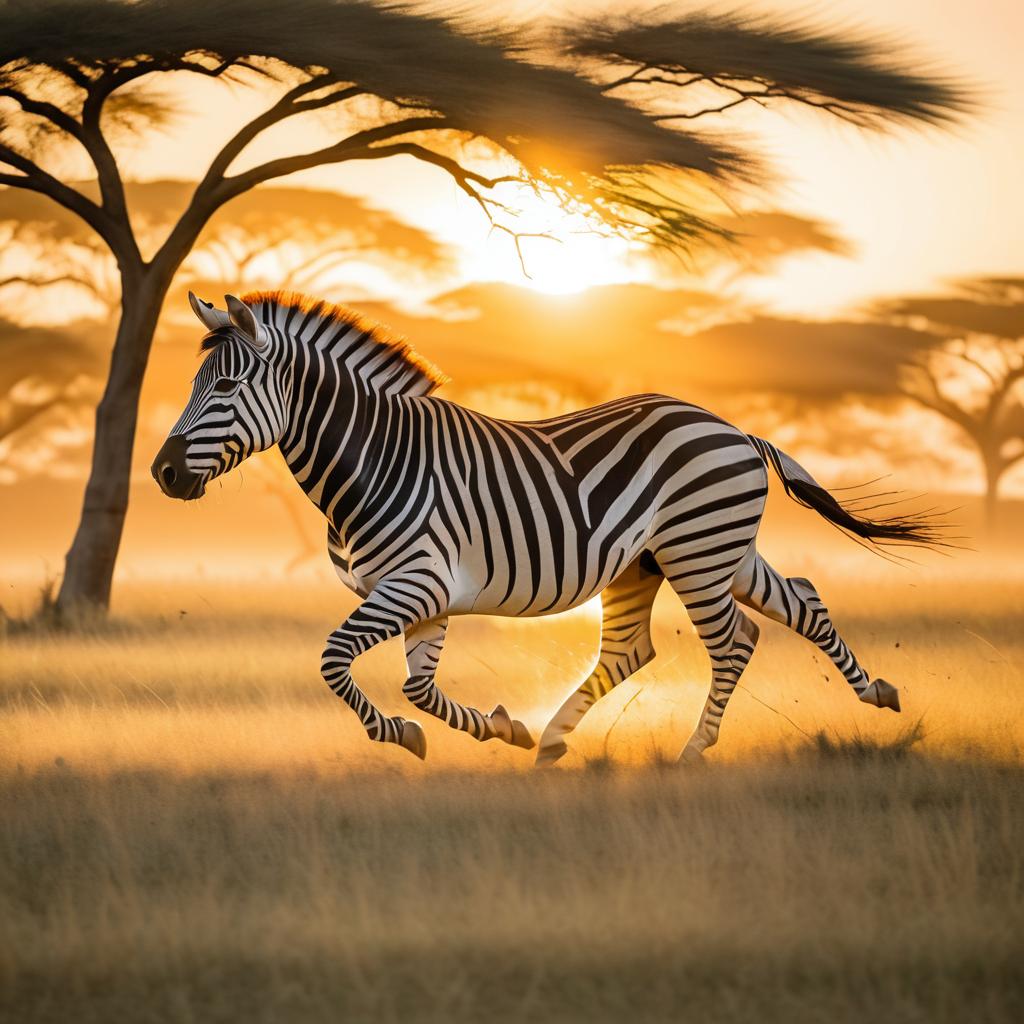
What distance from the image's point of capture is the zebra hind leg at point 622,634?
7.04 meters

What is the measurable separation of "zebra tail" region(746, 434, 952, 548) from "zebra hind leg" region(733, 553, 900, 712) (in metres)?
0.51

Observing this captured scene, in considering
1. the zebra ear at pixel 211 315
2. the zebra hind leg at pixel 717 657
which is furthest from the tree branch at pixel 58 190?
the zebra hind leg at pixel 717 657

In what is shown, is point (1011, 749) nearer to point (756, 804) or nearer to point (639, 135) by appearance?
point (756, 804)

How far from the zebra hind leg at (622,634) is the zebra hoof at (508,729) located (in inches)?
5.3

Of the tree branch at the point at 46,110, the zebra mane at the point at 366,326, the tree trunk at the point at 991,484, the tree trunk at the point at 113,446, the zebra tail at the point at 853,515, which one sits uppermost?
the tree branch at the point at 46,110

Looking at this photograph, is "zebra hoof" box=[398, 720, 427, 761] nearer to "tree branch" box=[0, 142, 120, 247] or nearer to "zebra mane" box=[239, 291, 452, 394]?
"zebra mane" box=[239, 291, 452, 394]

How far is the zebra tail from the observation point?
7410 mm

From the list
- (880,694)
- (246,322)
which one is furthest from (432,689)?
(880,694)

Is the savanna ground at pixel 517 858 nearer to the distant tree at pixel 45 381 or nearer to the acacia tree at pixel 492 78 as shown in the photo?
the acacia tree at pixel 492 78

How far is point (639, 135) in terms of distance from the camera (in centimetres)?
1088

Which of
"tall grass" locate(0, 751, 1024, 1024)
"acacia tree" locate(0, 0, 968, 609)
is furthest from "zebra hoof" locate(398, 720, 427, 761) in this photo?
"acacia tree" locate(0, 0, 968, 609)

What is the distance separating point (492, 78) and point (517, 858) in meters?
7.53

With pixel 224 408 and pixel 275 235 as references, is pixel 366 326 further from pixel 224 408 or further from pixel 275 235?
pixel 275 235

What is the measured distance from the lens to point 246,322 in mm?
6074
